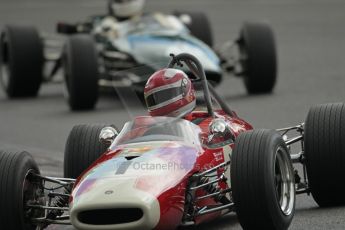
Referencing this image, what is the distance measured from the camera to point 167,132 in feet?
29.0

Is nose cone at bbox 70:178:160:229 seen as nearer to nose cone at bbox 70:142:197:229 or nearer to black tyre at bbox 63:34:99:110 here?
nose cone at bbox 70:142:197:229

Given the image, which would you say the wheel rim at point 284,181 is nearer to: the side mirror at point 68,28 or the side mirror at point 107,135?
the side mirror at point 107,135

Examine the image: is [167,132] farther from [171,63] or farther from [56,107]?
A: [56,107]

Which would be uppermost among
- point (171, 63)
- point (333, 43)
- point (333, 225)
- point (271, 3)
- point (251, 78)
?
point (171, 63)

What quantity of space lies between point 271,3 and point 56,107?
14.2 m

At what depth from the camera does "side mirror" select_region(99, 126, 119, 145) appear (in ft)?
30.3

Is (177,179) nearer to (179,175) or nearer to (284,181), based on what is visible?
(179,175)

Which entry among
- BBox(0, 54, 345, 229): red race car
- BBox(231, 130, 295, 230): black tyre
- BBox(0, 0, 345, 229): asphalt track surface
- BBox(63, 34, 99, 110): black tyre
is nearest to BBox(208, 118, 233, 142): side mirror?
BBox(0, 54, 345, 229): red race car

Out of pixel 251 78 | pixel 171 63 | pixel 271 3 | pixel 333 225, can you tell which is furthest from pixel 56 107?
pixel 271 3

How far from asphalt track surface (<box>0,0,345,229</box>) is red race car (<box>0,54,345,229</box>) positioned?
0.40 metres

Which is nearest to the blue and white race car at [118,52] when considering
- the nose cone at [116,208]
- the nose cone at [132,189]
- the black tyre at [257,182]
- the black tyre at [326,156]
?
the black tyre at [326,156]

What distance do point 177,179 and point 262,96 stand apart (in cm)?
952

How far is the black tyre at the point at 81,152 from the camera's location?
9461mm

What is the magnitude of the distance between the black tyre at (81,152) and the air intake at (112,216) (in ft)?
→ 5.02
